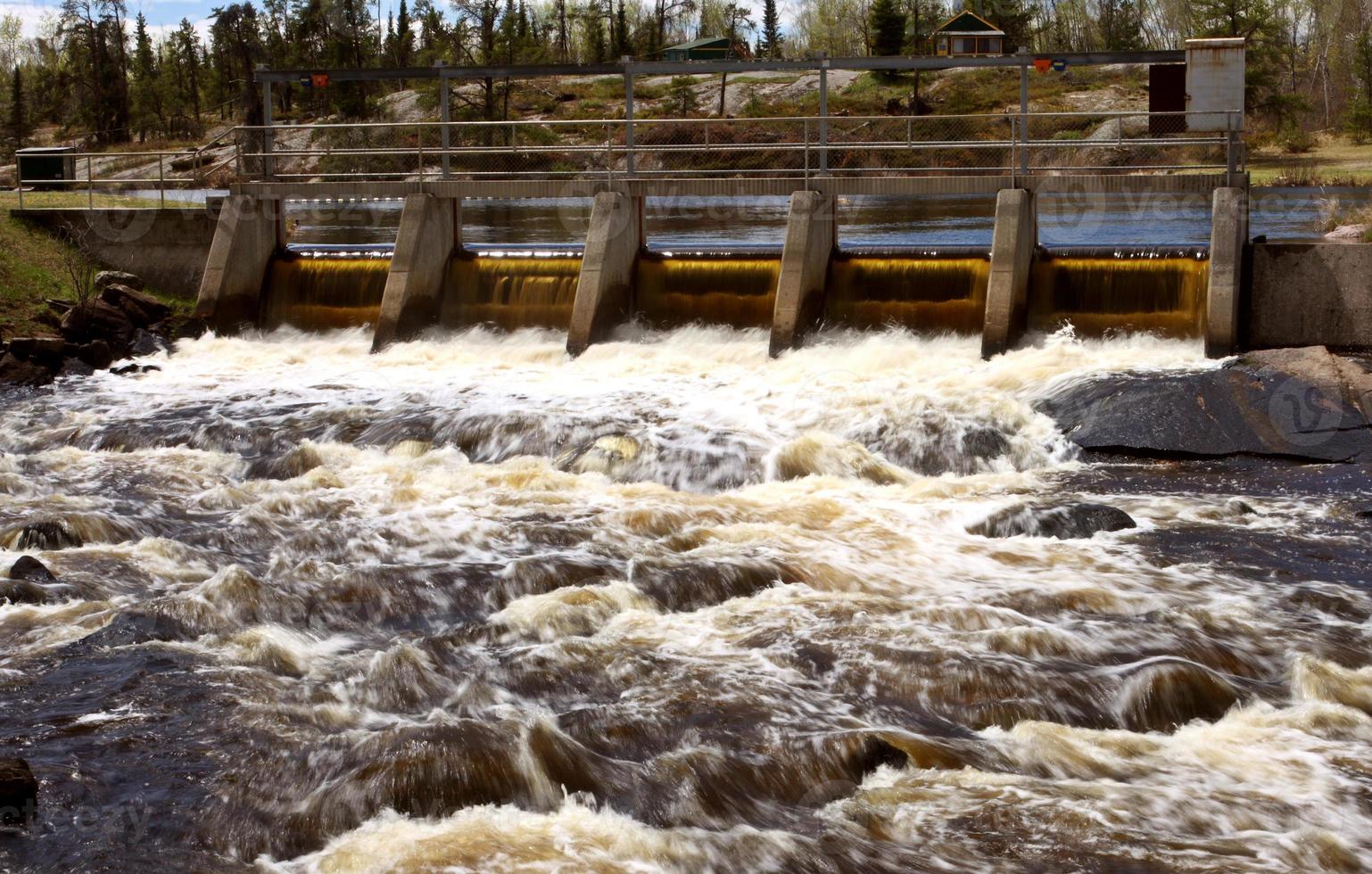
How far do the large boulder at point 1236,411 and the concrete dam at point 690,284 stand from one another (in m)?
2.25

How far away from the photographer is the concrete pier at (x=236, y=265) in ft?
82.7

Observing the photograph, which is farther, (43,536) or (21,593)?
(43,536)

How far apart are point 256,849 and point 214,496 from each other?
837cm

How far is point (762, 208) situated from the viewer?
1671 inches

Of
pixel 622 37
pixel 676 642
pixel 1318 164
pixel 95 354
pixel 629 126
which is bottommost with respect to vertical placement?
pixel 676 642

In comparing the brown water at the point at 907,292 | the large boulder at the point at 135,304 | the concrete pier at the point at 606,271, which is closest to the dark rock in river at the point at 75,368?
the large boulder at the point at 135,304

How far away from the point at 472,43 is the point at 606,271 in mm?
71507

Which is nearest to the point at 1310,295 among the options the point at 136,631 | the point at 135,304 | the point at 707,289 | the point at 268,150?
the point at 707,289

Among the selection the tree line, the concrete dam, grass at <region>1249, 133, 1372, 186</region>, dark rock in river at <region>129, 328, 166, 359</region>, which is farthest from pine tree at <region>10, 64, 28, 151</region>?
grass at <region>1249, 133, 1372, 186</region>

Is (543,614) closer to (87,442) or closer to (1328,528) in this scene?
(1328,528)

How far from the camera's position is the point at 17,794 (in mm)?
8516

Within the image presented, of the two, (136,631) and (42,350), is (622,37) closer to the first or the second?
(42,350)

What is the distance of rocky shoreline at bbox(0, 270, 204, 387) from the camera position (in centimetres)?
2231

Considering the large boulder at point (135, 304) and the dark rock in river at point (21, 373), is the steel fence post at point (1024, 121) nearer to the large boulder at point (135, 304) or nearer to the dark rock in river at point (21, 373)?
the large boulder at point (135, 304)
